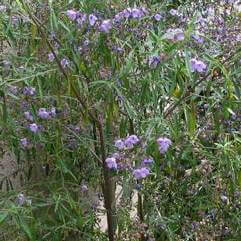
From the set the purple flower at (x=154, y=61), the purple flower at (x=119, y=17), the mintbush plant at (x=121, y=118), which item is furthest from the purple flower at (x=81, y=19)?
the purple flower at (x=154, y=61)

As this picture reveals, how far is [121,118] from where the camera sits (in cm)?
227

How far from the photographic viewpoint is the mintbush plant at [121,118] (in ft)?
6.75

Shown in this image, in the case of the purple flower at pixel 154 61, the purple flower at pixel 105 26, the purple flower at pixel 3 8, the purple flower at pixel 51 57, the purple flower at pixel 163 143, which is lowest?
the purple flower at pixel 163 143

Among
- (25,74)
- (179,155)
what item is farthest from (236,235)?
(25,74)

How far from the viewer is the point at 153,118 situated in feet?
7.02

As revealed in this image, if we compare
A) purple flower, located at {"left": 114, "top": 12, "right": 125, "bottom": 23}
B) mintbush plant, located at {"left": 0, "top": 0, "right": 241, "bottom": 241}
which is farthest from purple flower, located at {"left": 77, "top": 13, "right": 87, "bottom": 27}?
purple flower, located at {"left": 114, "top": 12, "right": 125, "bottom": 23}

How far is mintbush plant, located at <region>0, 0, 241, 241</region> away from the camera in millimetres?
2057

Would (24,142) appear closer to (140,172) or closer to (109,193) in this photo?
(109,193)

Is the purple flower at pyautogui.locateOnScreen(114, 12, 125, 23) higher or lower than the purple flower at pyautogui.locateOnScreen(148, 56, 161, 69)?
higher

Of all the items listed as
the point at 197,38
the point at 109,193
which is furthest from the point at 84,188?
the point at 197,38

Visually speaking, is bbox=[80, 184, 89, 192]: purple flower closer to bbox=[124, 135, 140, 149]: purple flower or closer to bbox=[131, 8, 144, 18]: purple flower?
bbox=[124, 135, 140, 149]: purple flower

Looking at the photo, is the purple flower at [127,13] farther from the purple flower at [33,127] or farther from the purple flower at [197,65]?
the purple flower at [33,127]

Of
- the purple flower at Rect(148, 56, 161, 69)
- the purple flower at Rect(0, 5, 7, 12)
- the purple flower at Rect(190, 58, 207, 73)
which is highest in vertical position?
the purple flower at Rect(0, 5, 7, 12)

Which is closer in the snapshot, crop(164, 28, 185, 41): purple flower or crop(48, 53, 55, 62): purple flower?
crop(164, 28, 185, 41): purple flower
